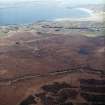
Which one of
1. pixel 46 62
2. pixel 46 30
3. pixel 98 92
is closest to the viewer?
pixel 98 92

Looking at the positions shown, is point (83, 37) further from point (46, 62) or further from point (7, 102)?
point (7, 102)

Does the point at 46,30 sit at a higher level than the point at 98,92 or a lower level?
higher

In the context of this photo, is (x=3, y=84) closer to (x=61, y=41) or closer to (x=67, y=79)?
(x=67, y=79)

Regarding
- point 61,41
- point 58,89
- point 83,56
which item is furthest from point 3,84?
point 61,41

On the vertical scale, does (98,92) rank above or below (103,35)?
below

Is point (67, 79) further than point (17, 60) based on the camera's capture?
No

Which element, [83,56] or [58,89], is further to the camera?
[83,56]

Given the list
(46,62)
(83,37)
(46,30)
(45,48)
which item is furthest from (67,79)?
(46,30)

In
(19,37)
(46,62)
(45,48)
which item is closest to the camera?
(46,62)

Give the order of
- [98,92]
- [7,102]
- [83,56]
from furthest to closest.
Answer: [83,56]
[98,92]
[7,102]
